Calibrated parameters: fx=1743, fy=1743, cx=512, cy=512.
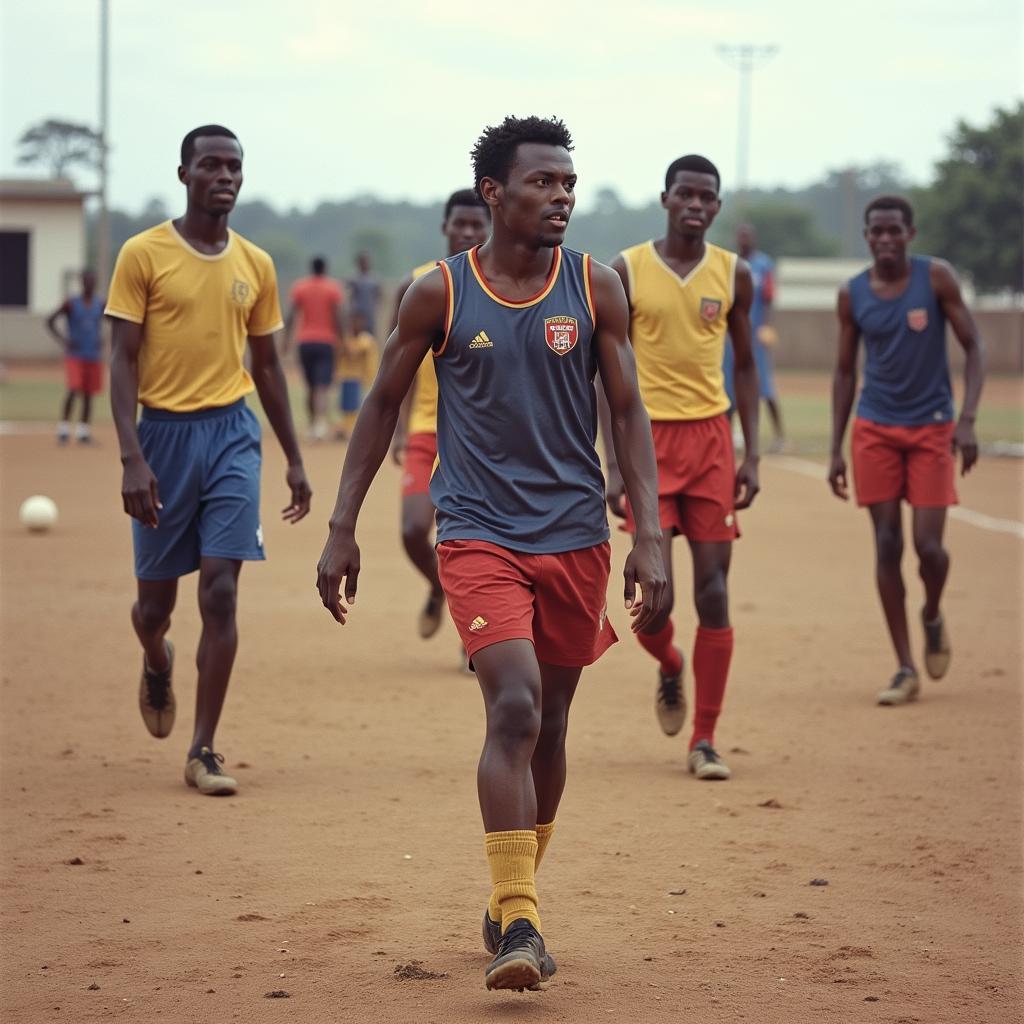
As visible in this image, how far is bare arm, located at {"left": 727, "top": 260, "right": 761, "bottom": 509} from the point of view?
7688 millimetres

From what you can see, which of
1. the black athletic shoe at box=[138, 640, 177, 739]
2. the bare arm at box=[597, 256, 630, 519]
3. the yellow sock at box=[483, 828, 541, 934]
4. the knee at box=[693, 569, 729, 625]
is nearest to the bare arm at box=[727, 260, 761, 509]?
the knee at box=[693, 569, 729, 625]

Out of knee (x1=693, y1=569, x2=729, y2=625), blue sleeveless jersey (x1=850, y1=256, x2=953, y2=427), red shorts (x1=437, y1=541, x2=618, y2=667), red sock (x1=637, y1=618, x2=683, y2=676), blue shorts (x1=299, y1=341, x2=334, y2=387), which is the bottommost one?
red sock (x1=637, y1=618, x2=683, y2=676)

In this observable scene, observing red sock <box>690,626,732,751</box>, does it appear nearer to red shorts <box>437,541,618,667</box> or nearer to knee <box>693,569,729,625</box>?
knee <box>693,569,729,625</box>

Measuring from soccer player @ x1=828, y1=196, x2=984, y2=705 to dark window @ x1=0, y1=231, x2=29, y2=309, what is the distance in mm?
44302

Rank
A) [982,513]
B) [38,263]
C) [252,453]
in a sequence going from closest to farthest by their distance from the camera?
[252,453], [982,513], [38,263]

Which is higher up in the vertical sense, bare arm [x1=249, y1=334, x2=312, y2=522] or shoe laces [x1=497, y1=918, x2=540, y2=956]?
bare arm [x1=249, y1=334, x2=312, y2=522]

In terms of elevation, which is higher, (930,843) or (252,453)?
(252,453)

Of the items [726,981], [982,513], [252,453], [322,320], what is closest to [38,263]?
[322,320]

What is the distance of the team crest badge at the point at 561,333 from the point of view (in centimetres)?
500

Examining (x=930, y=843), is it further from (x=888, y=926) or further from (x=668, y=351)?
(x=668, y=351)

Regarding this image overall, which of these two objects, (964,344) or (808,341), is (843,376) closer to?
(964,344)

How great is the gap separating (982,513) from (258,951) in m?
13.3

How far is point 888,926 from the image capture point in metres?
5.44

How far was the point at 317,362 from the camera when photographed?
24141 mm
